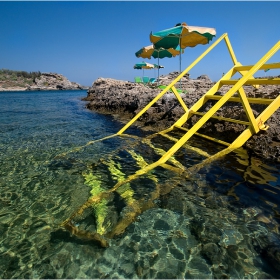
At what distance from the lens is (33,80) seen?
356 ft

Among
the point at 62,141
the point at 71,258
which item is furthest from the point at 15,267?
the point at 62,141

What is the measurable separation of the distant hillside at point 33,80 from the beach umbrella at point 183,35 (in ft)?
305

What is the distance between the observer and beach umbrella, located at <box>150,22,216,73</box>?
1001cm

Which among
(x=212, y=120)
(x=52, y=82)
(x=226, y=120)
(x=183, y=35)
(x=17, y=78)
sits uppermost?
(x=183, y=35)

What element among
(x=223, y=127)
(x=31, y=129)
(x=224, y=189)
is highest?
(x=223, y=127)

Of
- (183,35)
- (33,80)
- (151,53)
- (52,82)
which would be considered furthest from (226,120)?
(33,80)

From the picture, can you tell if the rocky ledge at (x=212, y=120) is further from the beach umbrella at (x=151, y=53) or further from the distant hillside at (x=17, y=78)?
the distant hillside at (x=17, y=78)

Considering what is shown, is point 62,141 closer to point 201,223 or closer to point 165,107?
point 165,107

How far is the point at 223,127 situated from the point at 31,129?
7639mm

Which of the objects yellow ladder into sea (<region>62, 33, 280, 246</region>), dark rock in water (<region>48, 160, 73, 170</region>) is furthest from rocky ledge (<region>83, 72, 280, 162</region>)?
dark rock in water (<region>48, 160, 73, 170</region>)

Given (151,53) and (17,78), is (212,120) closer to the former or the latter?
(151,53)

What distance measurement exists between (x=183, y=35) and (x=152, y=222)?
10768 mm

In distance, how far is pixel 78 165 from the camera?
14.8 feet

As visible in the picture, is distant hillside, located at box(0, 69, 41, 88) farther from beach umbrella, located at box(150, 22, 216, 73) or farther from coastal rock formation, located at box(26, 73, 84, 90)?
beach umbrella, located at box(150, 22, 216, 73)
